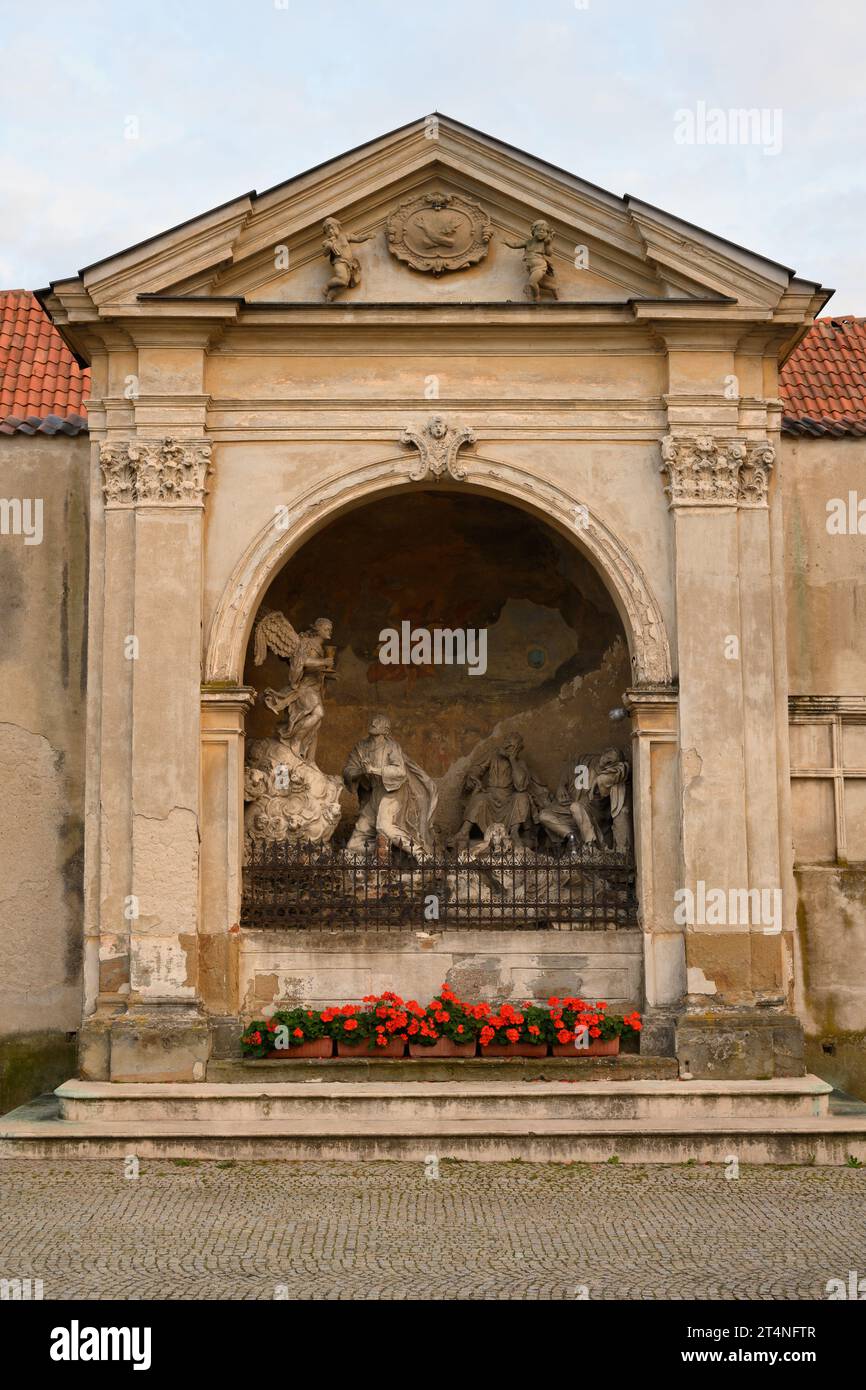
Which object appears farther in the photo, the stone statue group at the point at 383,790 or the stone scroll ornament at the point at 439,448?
the stone statue group at the point at 383,790

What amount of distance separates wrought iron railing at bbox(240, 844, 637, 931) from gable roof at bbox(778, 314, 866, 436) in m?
4.65

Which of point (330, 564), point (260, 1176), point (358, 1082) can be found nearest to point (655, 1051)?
point (358, 1082)

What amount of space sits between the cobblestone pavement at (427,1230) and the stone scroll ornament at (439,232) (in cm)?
676

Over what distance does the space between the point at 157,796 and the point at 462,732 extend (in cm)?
335

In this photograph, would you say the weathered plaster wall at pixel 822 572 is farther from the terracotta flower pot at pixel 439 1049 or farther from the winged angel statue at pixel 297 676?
the terracotta flower pot at pixel 439 1049

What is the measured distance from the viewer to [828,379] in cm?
1648

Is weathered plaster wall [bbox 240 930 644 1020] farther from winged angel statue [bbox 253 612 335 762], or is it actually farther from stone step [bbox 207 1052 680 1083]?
winged angel statue [bbox 253 612 335 762]

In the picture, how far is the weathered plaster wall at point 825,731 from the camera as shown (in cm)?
1323

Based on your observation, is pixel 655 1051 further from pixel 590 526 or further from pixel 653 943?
pixel 590 526

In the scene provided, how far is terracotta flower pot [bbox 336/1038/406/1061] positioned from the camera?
11.7m

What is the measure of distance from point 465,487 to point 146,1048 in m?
4.85

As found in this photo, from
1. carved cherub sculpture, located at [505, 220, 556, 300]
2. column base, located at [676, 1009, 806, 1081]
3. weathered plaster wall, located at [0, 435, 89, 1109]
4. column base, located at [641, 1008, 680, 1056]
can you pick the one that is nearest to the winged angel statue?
weathered plaster wall, located at [0, 435, 89, 1109]

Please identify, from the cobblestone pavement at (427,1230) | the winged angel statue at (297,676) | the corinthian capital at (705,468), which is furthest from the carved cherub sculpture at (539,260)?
the cobblestone pavement at (427,1230)

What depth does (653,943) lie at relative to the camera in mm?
12156
